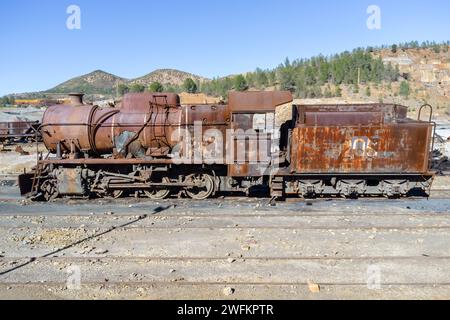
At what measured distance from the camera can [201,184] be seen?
1290cm

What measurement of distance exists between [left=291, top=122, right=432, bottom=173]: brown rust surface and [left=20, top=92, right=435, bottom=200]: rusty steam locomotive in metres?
0.03

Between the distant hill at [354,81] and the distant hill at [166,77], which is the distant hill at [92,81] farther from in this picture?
the distant hill at [354,81]

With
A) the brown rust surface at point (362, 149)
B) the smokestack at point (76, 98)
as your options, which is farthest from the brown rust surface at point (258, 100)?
the smokestack at point (76, 98)

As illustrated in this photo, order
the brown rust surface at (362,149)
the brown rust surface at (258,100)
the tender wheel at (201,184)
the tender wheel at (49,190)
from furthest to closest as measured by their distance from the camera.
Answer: the tender wheel at (49,190)
the tender wheel at (201,184)
the brown rust surface at (362,149)
the brown rust surface at (258,100)

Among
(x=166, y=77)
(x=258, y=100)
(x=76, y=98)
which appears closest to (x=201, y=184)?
(x=258, y=100)

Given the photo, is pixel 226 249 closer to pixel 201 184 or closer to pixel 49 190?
pixel 201 184

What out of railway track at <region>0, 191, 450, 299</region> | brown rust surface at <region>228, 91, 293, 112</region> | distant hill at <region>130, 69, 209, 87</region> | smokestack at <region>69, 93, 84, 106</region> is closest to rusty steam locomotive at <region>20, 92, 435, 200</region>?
brown rust surface at <region>228, 91, 293, 112</region>

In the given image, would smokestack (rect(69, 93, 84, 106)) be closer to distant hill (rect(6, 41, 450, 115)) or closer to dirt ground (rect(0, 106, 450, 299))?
dirt ground (rect(0, 106, 450, 299))

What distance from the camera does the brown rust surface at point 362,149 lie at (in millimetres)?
11961

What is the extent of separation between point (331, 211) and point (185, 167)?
5.00 metres

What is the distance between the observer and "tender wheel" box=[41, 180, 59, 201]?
521 inches

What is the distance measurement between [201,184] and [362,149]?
17.8 ft

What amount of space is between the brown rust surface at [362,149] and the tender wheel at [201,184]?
2889 millimetres

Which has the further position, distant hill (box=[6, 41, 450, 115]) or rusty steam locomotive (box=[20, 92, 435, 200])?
distant hill (box=[6, 41, 450, 115])
